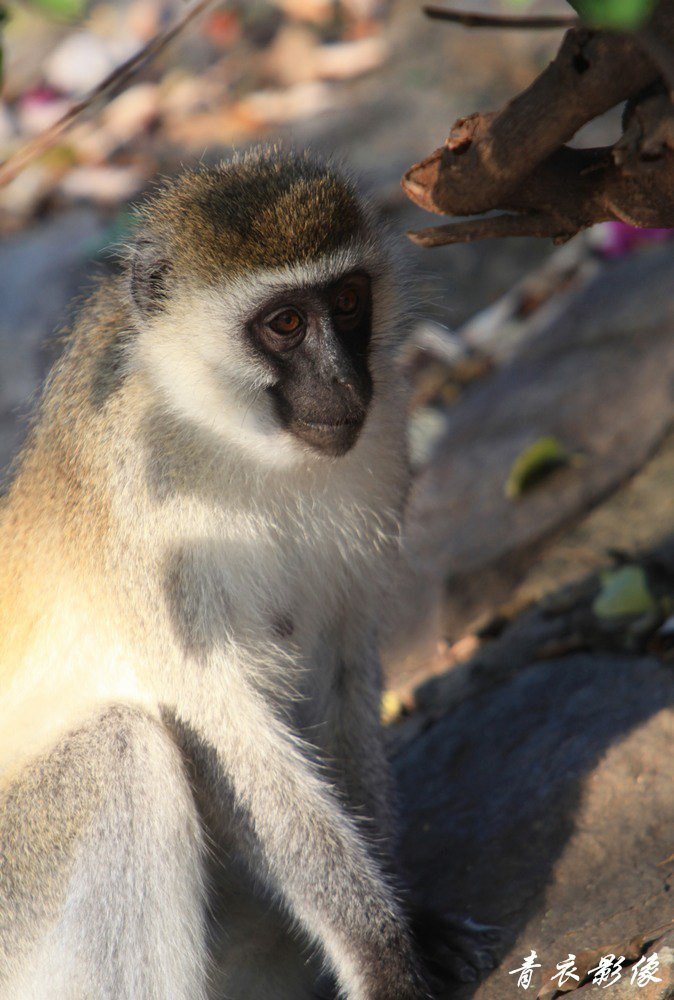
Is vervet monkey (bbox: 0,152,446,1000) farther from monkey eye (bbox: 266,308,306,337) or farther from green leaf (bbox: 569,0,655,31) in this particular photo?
green leaf (bbox: 569,0,655,31)

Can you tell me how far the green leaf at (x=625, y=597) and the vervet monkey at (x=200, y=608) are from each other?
1.35m

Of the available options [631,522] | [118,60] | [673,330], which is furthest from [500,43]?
[631,522]

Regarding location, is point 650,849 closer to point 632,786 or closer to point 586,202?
point 632,786

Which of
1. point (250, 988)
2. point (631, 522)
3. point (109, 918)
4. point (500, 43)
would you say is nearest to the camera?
point (109, 918)

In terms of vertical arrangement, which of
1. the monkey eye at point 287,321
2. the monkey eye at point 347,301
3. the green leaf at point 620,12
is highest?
the green leaf at point 620,12

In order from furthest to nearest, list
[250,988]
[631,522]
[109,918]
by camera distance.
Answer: [631,522], [250,988], [109,918]

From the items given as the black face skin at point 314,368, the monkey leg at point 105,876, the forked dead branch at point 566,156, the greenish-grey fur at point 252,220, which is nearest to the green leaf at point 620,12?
the forked dead branch at point 566,156

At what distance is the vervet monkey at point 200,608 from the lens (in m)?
3.11

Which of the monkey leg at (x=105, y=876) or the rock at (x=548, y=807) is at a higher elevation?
the monkey leg at (x=105, y=876)

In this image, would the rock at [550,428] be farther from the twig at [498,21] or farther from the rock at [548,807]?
the twig at [498,21]

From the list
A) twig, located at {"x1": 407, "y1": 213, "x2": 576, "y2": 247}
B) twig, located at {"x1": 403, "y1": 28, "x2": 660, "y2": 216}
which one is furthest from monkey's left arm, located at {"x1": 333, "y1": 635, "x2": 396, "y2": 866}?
twig, located at {"x1": 403, "y1": 28, "x2": 660, "y2": 216}

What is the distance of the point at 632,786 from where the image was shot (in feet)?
12.2

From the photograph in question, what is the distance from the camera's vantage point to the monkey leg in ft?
9.99

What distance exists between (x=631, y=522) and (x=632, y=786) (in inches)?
70.5
